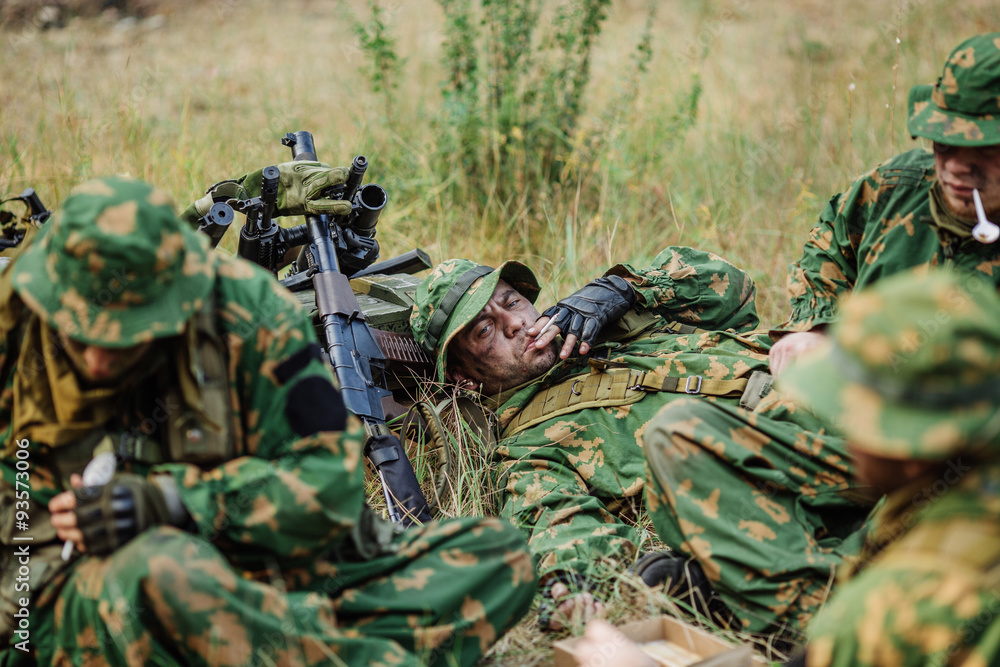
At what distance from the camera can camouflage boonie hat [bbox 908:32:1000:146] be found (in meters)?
2.65

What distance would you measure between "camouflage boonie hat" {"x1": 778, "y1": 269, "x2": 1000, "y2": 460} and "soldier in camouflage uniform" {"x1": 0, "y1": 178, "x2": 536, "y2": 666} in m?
1.30

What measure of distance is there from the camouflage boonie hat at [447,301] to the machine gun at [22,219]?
5.32 feet

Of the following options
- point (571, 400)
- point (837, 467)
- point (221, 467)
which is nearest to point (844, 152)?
point (571, 400)

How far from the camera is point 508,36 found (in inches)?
236

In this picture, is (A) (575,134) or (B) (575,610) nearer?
(B) (575,610)

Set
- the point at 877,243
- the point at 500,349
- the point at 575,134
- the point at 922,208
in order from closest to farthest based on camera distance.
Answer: the point at 922,208 < the point at 877,243 < the point at 500,349 < the point at 575,134

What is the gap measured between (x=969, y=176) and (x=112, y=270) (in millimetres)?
2511

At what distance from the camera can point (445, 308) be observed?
13.4 feet

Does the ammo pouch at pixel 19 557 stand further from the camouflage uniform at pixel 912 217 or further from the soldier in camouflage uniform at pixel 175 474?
the camouflage uniform at pixel 912 217

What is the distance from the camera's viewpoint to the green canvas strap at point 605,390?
375 cm

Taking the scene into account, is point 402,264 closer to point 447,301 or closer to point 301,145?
point 447,301

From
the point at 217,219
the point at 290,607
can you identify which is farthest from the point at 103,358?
the point at 217,219

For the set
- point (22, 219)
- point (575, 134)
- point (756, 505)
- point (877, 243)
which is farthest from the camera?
point (575, 134)

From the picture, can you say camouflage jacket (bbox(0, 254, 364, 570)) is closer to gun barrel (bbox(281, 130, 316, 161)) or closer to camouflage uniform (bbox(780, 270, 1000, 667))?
camouflage uniform (bbox(780, 270, 1000, 667))
